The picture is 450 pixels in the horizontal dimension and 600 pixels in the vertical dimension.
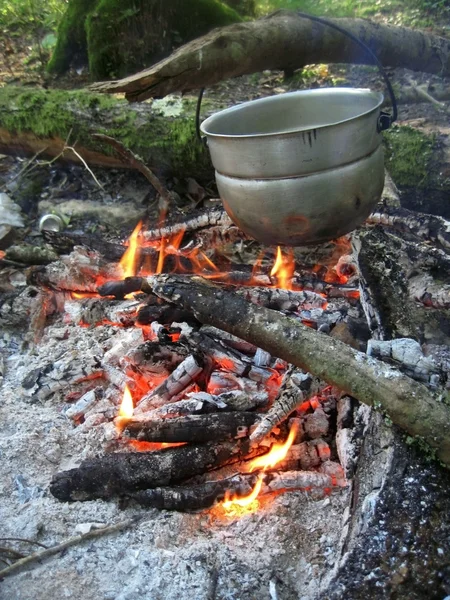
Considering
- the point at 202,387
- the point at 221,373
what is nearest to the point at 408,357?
the point at 221,373

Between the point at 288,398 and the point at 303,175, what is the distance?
0.96 meters

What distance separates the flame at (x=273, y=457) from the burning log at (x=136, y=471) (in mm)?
77

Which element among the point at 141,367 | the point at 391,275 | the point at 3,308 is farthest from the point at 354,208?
the point at 3,308

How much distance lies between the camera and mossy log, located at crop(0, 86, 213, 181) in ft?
14.0

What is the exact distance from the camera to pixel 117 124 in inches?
173

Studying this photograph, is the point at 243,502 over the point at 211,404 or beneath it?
beneath

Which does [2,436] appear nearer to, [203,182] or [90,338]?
[90,338]

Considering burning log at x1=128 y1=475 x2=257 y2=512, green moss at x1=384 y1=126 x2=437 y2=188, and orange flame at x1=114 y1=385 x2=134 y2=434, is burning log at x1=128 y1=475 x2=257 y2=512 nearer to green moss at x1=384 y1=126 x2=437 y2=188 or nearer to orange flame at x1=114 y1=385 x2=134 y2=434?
orange flame at x1=114 y1=385 x2=134 y2=434

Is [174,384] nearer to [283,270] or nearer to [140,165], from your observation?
[283,270]

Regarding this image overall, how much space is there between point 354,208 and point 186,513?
1451 mm

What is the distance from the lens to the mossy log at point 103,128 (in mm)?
4273

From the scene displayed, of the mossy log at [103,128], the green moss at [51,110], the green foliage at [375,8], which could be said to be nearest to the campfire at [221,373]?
the mossy log at [103,128]

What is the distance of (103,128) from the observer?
14.5ft

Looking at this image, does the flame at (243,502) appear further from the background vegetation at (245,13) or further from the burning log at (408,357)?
the background vegetation at (245,13)
